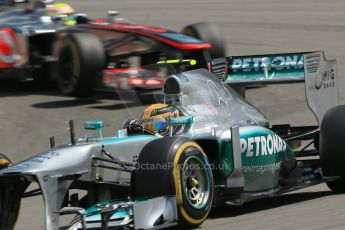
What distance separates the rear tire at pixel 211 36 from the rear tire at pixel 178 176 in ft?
31.6

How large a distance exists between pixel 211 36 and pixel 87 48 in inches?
103

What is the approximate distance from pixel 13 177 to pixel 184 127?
1.83 metres

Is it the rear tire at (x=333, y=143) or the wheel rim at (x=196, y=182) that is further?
the rear tire at (x=333, y=143)

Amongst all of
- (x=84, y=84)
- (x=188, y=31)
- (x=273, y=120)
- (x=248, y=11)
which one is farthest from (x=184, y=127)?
(x=248, y=11)

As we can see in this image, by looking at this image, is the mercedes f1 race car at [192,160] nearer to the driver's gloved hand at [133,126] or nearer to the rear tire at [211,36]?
the driver's gloved hand at [133,126]

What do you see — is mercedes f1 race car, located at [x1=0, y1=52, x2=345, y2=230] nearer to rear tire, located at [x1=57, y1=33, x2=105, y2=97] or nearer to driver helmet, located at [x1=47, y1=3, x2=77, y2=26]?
rear tire, located at [x1=57, y1=33, x2=105, y2=97]

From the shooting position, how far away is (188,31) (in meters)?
18.2

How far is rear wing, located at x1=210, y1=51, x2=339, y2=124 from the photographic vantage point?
997 centimetres

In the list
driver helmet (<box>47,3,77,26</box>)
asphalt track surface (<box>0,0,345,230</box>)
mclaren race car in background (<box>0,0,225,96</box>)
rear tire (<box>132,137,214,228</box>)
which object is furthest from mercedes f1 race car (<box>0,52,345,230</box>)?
driver helmet (<box>47,3,77,26</box>)

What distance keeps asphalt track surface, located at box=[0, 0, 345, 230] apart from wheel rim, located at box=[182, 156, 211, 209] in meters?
0.26

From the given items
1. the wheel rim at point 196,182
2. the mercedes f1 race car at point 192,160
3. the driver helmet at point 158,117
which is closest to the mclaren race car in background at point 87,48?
the mercedes f1 race car at point 192,160

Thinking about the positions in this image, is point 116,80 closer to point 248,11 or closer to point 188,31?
point 188,31

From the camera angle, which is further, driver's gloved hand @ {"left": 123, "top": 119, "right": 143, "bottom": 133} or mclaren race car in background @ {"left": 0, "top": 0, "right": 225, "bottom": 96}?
mclaren race car in background @ {"left": 0, "top": 0, "right": 225, "bottom": 96}

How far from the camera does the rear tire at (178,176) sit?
7840mm
